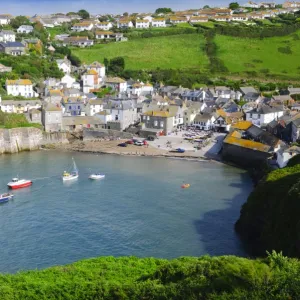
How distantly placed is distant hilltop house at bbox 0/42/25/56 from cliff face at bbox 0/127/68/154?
15.9 m

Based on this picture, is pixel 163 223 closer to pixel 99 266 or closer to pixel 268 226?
pixel 268 226

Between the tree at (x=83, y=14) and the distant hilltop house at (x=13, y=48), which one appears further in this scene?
the tree at (x=83, y=14)

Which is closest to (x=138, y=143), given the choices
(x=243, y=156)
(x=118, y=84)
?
(x=243, y=156)

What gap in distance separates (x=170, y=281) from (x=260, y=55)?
43028 mm

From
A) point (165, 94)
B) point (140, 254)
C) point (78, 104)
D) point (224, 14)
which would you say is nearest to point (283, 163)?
point (140, 254)

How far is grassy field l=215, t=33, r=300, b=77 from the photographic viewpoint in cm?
4659

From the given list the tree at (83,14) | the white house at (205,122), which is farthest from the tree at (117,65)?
the tree at (83,14)

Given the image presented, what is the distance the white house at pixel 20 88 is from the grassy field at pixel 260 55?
2081 centimetres

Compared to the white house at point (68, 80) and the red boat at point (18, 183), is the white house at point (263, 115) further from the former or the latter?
the red boat at point (18, 183)

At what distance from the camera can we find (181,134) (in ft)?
96.3

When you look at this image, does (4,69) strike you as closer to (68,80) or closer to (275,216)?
(68,80)

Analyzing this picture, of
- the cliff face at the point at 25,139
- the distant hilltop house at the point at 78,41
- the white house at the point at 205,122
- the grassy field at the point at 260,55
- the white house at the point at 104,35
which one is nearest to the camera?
the cliff face at the point at 25,139

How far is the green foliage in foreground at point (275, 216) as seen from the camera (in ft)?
41.7

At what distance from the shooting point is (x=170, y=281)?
9.16 m
